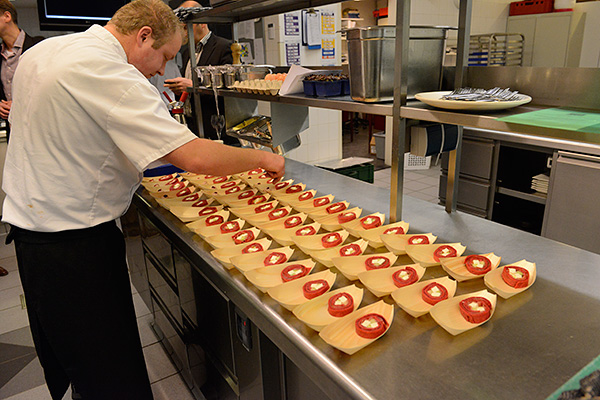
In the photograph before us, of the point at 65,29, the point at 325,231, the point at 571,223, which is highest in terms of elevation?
the point at 65,29

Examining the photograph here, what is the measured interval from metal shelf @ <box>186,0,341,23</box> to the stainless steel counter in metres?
1.22

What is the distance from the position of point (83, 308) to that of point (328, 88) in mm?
1301

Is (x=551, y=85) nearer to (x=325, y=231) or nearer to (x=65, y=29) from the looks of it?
(x=325, y=231)

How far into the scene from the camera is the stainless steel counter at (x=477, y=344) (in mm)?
897

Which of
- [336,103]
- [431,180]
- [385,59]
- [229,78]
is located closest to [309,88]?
[336,103]

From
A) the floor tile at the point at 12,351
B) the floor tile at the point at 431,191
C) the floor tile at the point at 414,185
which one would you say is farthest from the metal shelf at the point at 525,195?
the floor tile at the point at 12,351

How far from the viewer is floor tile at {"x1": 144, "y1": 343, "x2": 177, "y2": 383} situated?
2.38m

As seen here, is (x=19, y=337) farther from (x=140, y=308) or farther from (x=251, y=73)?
(x=251, y=73)

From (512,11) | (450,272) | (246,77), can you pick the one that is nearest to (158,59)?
(246,77)

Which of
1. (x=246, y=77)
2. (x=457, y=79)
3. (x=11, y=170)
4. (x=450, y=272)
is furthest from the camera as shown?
(x=246, y=77)

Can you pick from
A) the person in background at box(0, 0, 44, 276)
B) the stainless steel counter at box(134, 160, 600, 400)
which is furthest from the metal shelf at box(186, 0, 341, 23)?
the person in background at box(0, 0, 44, 276)

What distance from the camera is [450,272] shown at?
4.14 feet

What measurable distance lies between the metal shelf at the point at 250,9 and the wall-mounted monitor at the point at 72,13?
9.28 ft

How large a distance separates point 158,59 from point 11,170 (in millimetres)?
656
